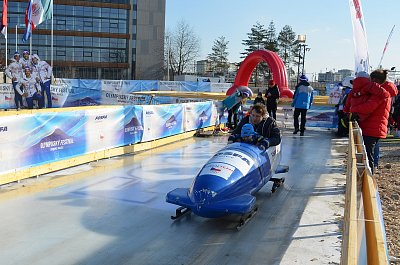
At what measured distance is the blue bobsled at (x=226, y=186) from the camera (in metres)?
4.89

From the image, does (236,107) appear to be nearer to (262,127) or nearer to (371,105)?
(262,127)

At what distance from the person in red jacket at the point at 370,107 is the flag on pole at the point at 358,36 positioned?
169cm

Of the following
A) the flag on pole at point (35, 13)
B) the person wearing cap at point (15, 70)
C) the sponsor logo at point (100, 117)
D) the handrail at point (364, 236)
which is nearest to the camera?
the handrail at point (364, 236)

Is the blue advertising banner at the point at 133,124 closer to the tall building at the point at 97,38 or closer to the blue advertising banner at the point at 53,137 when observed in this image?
the blue advertising banner at the point at 53,137

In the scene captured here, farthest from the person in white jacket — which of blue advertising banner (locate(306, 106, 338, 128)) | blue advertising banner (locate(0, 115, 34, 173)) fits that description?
blue advertising banner (locate(0, 115, 34, 173))

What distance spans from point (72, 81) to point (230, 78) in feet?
103

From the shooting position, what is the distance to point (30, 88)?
17875 millimetres

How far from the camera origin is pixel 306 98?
13.4 metres

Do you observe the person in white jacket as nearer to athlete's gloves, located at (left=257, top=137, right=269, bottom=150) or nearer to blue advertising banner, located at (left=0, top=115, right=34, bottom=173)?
blue advertising banner, located at (left=0, top=115, right=34, bottom=173)

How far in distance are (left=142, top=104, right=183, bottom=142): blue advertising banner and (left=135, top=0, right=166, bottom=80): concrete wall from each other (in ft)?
188

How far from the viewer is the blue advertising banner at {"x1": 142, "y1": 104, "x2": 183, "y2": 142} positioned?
36.1ft

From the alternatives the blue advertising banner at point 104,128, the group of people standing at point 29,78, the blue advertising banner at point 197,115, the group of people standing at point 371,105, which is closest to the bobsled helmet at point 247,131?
the group of people standing at point 371,105

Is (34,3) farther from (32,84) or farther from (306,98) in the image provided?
(306,98)

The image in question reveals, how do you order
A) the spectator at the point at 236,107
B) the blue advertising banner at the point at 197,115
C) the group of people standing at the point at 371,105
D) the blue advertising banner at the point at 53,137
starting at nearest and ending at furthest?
the group of people standing at the point at 371,105, the blue advertising banner at the point at 53,137, the blue advertising banner at the point at 197,115, the spectator at the point at 236,107
